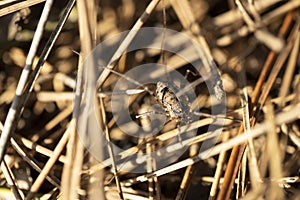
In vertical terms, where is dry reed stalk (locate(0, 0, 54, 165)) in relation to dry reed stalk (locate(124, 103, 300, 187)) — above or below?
above

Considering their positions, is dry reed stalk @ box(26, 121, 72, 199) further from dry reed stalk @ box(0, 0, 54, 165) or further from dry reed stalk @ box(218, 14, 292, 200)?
dry reed stalk @ box(218, 14, 292, 200)

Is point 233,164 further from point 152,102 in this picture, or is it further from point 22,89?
point 22,89

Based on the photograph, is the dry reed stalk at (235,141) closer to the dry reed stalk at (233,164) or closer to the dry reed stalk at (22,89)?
the dry reed stalk at (233,164)

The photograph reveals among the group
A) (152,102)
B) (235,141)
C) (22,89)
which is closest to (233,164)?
(235,141)

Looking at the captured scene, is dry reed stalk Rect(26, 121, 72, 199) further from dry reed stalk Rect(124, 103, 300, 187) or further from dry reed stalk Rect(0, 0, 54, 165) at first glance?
dry reed stalk Rect(124, 103, 300, 187)

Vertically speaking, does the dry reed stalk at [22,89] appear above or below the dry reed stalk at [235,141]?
above

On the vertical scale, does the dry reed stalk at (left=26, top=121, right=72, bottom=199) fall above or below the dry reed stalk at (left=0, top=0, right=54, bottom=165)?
below

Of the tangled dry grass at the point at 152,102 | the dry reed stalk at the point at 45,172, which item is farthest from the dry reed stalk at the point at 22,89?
the dry reed stalk at the point at 45,172

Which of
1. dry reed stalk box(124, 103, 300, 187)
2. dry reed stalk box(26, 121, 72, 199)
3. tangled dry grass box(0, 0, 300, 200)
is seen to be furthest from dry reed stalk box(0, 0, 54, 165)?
dry reed stalk box(124, 103, 300, 187)

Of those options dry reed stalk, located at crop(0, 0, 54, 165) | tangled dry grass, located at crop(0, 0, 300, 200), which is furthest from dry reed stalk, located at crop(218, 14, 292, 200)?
dry reed stalk, located at crop(0, 0, 54, 165)

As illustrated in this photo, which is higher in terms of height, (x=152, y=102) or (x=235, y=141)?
(x=152, y=102)

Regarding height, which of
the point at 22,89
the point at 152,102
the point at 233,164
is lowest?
the point at 233,164
